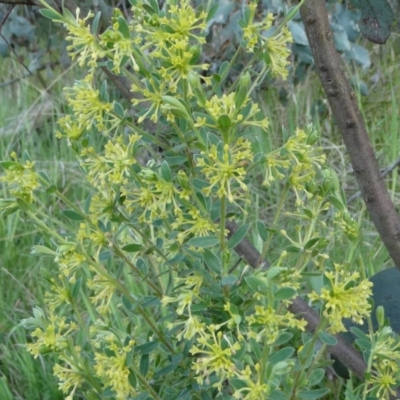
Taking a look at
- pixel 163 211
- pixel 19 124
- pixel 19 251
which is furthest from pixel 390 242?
pixel 19 124

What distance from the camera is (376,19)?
102 centimetres

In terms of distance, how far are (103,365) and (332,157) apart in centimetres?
174

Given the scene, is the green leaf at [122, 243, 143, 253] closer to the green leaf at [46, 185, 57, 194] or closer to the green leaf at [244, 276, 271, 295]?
the green leaf at [46, 185, 57, 194]

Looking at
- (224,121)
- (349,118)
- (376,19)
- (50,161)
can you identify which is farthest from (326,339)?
(50,161)

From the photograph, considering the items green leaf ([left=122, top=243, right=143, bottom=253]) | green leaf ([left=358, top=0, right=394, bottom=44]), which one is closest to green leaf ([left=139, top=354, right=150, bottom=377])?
green leaf ([left=122, top=243, right=143, bottom=253])

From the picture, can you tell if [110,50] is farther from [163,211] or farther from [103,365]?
[103,365]

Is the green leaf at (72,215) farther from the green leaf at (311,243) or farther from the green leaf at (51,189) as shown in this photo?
the green leaf at (311,243)

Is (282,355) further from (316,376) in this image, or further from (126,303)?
(126,303)

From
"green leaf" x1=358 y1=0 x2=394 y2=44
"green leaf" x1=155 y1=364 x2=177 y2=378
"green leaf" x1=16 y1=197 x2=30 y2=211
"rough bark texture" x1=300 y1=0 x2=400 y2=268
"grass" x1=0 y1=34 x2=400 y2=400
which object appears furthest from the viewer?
"grass" x1=0 y1=34 x2=400 y2=400

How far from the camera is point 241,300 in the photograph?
71cm

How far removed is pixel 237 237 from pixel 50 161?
1737 millimetres

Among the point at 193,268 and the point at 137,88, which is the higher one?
the point at 137,88

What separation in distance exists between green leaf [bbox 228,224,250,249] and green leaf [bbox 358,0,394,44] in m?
0.46

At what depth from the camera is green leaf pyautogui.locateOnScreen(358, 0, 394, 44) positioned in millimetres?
1010
